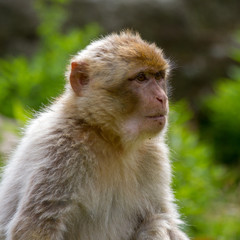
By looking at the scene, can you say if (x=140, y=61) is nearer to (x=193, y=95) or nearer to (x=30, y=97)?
(x=30, y=97)

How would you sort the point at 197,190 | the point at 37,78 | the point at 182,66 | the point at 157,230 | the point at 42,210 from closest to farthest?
the point at 42,210
the point at 157,230
the point at 197,190
the point at 37,78
the point at 182,66

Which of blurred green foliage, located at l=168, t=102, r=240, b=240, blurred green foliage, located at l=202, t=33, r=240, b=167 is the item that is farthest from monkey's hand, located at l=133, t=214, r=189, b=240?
blurred green foliage, located at l=202, t=33, r=240, b=167

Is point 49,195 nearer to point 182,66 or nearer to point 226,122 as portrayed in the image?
point 226,122

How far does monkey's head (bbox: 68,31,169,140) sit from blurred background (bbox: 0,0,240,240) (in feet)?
10.1

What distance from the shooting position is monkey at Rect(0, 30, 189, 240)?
183 inches

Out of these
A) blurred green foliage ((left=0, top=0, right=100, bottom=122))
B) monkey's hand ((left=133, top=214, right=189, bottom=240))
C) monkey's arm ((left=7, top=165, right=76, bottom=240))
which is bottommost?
monkey's hand ((left=133, top=214, right=189, bottom=240))

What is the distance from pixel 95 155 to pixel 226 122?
6965mm

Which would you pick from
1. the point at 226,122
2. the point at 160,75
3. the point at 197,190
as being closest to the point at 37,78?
the point at 197,190

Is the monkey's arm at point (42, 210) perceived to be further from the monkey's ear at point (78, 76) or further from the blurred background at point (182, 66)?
the blurred background at point (182, 66)

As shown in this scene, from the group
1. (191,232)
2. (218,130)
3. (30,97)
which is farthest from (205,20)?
(191,232)

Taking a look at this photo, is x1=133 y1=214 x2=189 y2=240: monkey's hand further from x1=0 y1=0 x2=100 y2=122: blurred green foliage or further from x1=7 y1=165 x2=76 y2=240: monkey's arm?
x1=0 y1=0 x2=100 y2=122: blurred green foliage

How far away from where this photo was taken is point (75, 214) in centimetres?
477

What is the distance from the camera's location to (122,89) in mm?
4902

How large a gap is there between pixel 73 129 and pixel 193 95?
8333mm
